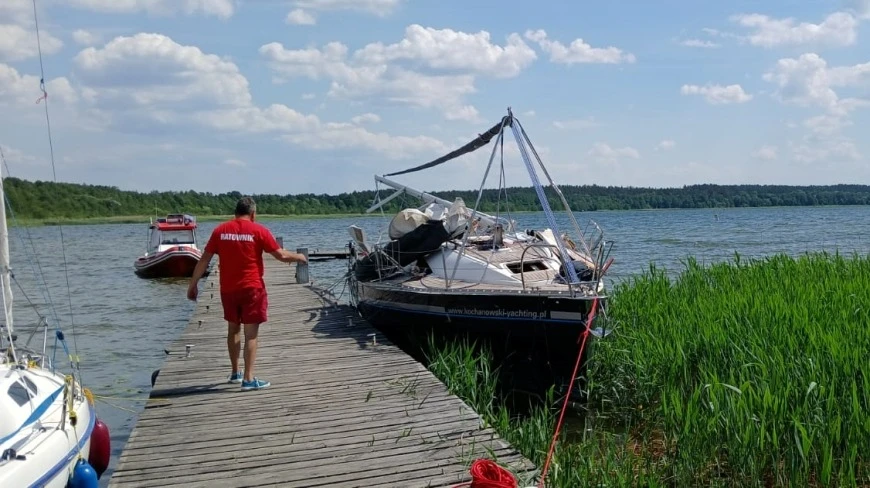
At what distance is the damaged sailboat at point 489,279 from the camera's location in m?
9.43

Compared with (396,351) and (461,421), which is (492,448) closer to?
(461,421)

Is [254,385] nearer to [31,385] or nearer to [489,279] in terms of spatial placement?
[31,385]

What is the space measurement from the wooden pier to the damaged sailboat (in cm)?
93

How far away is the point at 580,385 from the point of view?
31.9ft

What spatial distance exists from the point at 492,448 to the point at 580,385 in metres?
3.85

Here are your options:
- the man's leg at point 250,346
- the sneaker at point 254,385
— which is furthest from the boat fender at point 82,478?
the sneaker at point 254,385

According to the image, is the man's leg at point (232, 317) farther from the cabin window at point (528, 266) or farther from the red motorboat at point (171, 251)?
the red motorboat at point (171, 251)

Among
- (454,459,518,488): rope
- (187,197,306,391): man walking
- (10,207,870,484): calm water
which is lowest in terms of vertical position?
(10,207,870,484): calm water

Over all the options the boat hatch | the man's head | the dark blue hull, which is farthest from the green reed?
the man's head

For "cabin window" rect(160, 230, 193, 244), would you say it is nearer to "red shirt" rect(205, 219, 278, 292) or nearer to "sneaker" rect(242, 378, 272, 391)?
"sneaker" rect(242, 378, 272, 391)

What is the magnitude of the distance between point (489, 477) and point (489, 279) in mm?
5723

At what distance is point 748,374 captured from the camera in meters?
7.35

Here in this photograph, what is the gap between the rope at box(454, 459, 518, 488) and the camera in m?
4.78

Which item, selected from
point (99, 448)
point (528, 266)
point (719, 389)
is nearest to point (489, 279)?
point (528, 266)
